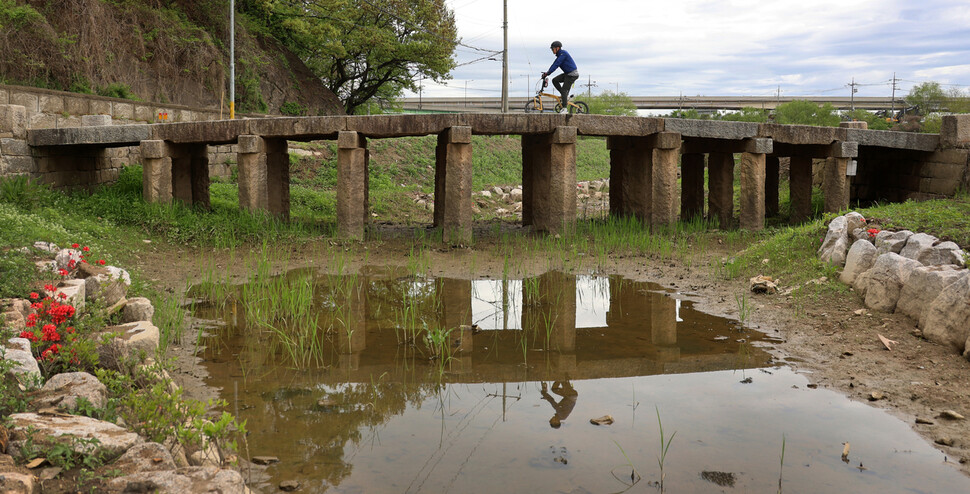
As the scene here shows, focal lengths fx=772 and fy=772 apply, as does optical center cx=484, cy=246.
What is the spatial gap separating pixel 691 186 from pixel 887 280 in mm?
8037

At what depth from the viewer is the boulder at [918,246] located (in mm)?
7500

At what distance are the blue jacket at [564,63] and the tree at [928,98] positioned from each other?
3538 cm

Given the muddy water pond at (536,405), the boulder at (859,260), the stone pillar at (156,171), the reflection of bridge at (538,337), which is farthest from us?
the stone pillar at (156,171)

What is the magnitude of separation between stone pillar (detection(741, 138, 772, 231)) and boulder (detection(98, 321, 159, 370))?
1042 cm

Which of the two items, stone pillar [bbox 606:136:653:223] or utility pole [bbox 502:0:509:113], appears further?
utility pole [bbox 502:0:509:113]

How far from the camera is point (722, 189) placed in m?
14.0

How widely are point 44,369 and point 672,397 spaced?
3999mm

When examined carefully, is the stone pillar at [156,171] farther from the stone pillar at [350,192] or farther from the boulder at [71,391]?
the boulder at [71,391]

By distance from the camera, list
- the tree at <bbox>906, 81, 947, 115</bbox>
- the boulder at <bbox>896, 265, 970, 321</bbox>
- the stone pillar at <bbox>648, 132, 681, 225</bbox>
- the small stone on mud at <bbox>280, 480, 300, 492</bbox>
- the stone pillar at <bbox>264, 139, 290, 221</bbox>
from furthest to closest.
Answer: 1. the tree at <bbox>906, 81, 947, 115</bbox>
2. the stone pillar at <bbox>264, 139, 290, 221</bbox>
3. the stone pillar at <bbox>648, 132, 681, 225</bbox>
4. the boulder at <bbox>896, 265, 970, 321</bbox>
5. the small stone on mud at <bbox>280, 480, 300, 492</bbox>

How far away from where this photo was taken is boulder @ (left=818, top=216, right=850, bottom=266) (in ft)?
27.7

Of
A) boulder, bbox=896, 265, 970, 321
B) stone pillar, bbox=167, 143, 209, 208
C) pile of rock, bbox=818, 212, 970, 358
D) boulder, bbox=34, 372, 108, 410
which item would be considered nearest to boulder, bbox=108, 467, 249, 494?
boulder, bbox=34, 372, 108, 410

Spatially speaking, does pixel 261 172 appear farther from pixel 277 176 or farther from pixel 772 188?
pixel 772 188

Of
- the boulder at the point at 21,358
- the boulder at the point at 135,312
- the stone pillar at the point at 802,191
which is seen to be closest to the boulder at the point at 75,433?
the boulder at the point at 21,358

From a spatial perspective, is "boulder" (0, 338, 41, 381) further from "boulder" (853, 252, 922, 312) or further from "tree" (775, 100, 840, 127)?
"tree" (775, 100, 840, 127)
